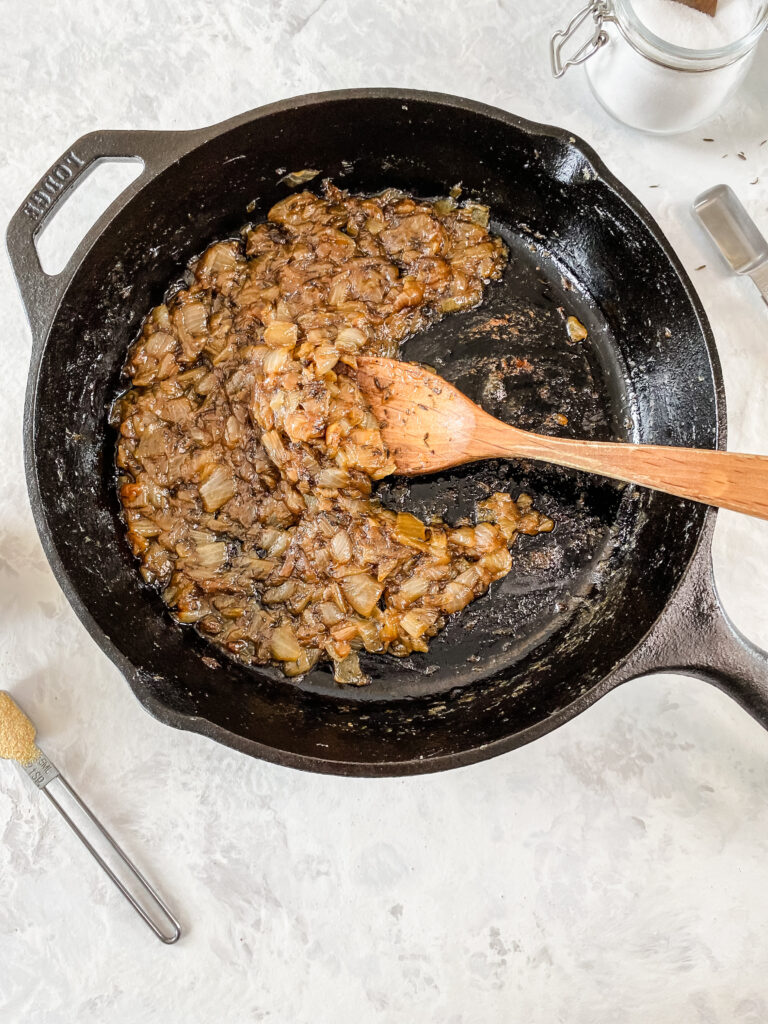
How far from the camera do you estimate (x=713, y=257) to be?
2271mm

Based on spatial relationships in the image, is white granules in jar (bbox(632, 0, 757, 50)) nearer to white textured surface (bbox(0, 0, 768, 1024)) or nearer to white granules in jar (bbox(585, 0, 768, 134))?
white granules in jar (bbox(585, 0, 768, 134))

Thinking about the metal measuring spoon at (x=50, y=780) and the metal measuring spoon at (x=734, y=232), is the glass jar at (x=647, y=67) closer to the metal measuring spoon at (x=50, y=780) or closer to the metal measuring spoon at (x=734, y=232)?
the metal measuring spoon at (x=734, y=232)

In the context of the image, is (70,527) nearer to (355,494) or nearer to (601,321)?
(355,494)

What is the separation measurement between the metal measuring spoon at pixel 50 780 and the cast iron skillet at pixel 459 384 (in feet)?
1.17

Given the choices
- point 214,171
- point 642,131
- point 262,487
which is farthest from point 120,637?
point 642,131

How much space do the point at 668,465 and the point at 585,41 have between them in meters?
1.26

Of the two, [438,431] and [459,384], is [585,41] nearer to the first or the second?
[459,384]

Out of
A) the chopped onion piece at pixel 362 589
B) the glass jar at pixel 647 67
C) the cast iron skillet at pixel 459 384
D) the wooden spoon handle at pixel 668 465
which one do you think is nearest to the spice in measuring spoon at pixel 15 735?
the cast iron skillet at pixel 459 384

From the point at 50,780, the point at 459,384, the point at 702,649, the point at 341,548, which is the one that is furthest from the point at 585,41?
the point at 50,780

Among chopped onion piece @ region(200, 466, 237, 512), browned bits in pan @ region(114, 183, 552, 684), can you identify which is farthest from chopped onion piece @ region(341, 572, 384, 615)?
chopped onion piece @ region(200, 466, 237, 512)

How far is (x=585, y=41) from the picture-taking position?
2.30 meters

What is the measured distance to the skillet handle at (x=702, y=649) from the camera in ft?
5.91

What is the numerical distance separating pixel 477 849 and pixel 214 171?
1837mm

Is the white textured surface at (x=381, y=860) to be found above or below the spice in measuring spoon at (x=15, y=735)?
below
